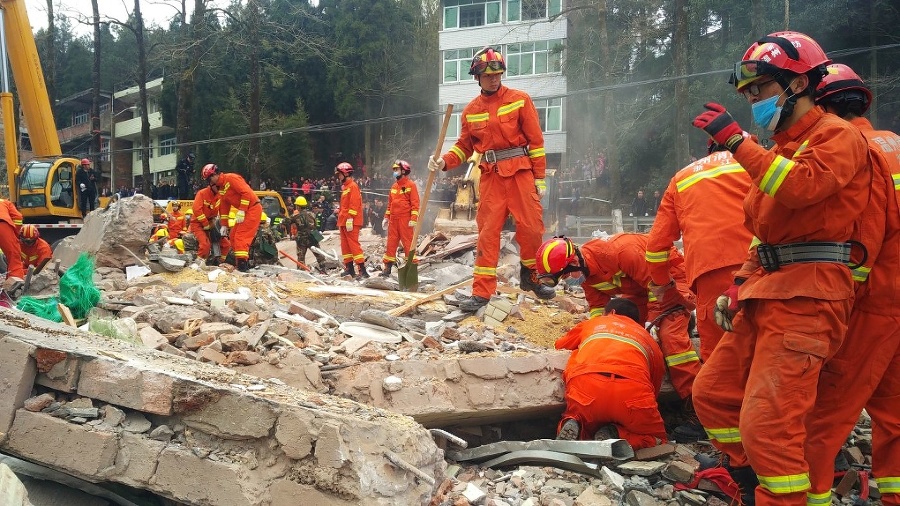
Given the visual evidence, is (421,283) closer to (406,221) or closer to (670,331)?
(406,221)

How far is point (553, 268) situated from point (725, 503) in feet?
7.03

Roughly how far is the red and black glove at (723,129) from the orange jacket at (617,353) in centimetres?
168

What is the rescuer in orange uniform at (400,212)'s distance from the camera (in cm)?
1098

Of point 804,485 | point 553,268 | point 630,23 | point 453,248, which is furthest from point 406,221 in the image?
point 630,23

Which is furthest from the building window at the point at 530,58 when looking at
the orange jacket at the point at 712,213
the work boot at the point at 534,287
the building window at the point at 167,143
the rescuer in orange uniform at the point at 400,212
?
the orange jacket at the point at 712,213

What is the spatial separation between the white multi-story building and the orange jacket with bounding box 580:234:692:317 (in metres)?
21.7

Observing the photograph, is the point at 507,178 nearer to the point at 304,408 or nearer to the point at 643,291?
the point at 643,291

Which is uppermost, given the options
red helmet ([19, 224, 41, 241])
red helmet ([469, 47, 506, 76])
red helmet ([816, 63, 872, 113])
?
red helmet ([469, 47, 506, 76])

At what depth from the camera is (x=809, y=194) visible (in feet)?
8.85

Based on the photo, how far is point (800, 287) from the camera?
9.39ft

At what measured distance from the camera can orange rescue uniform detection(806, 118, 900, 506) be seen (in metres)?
2.96

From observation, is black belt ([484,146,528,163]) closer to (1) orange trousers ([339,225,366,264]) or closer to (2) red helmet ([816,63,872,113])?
(2) red helmet ([816,63,872,113])

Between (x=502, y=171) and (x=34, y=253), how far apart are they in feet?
21.2

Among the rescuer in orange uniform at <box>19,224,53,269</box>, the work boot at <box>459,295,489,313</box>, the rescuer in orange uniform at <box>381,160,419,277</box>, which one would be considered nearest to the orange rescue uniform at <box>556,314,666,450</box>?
the work boot at <box>459,295,489,313</box>
